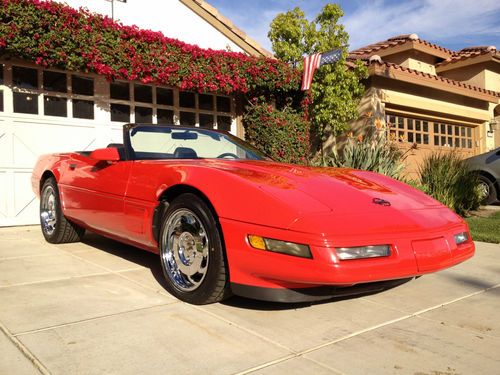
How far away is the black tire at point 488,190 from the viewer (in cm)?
985

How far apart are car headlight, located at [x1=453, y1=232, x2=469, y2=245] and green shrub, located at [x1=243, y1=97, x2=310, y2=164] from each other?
5.97 meters

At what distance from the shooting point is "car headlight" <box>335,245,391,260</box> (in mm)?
2488

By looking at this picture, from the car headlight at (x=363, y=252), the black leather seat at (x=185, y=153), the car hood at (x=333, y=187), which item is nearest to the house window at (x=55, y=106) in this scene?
the black leather seat at (x=185, y=153)

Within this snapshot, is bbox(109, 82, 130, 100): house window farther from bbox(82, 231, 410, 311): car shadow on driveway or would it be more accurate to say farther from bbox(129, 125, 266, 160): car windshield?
bbox(129, 125, 266, 160): car windshield

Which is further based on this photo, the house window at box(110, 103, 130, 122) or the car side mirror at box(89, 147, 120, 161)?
the house window at box(110, 103, 130, 122)

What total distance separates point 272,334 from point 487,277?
2506 mm

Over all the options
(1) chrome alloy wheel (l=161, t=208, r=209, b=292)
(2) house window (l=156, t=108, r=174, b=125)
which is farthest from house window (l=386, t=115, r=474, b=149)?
(1) chrome alloy wheel (l=161, t=208, r=209, b=292)

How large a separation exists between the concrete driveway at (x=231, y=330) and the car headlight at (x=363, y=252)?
0.48 m

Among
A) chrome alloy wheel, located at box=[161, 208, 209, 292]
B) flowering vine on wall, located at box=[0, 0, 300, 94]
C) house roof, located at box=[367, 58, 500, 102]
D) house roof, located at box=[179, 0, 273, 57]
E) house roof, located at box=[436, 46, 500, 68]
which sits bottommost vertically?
chrome alloy wheel, located at box=[161, 208, 209, 292]

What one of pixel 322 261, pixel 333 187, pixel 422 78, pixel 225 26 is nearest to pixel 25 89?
pixel 225 26

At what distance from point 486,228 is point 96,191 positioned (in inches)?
221

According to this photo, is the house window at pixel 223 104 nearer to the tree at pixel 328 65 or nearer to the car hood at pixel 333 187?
the tree at pixel 328 65

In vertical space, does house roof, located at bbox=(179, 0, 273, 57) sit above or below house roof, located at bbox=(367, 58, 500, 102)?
above

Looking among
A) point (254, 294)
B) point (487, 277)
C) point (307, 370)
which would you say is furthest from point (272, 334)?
point (487, 277)
